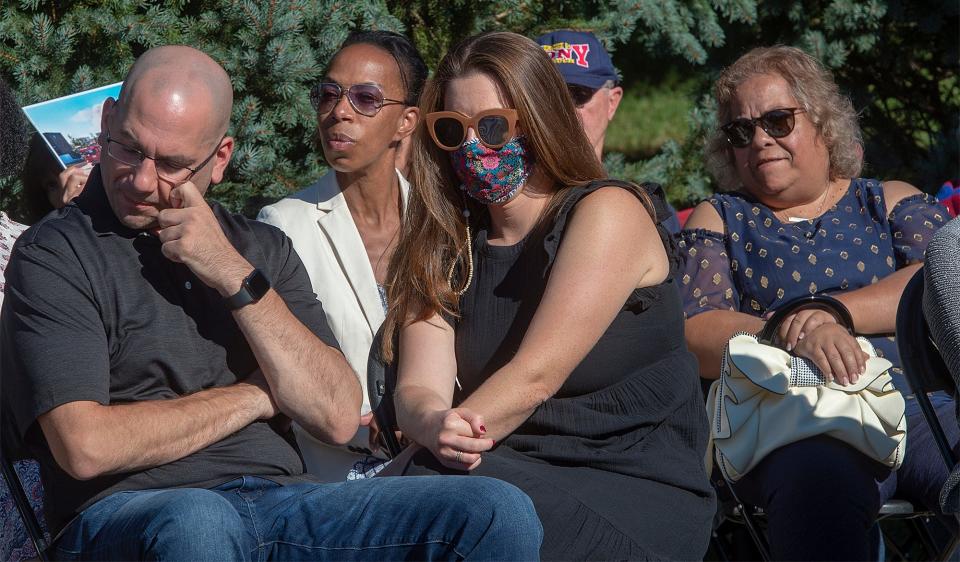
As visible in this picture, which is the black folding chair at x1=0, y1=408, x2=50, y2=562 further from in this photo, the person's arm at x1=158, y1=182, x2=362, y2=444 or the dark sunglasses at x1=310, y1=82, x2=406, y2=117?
the dark sunglasses at x1=310, y1=82, x2=406, y2=117

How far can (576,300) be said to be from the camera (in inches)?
115

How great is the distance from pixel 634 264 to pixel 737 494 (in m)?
0.93

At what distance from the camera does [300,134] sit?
5.06 m

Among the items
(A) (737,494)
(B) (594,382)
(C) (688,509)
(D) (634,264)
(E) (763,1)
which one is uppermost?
(E) (763,1)

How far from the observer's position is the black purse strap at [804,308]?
3443 mm

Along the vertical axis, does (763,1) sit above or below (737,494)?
above

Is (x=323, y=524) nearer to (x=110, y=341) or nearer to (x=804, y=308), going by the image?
(x=110, y=341)

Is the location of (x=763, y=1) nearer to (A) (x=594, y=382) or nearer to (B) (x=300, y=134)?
(B) (x=300, y=134)

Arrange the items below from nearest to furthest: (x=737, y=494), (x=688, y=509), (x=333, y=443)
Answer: (x=688, y=509)
(x=333, y=443)
(x=737, y=494)

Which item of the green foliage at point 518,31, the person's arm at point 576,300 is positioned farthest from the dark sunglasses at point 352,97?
the person's arm at point 576,300

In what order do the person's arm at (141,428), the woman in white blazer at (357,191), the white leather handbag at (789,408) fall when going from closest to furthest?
the person's arm at (141,428)
the white leather handbag at (789,408)
the woman in white blazer at (357,191)

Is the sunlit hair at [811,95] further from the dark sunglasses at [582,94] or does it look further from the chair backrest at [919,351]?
the chair backrest at [919,351]

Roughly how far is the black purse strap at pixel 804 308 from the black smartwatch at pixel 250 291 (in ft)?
5.15

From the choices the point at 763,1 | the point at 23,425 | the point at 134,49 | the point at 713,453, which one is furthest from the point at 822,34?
the point at 23,425
